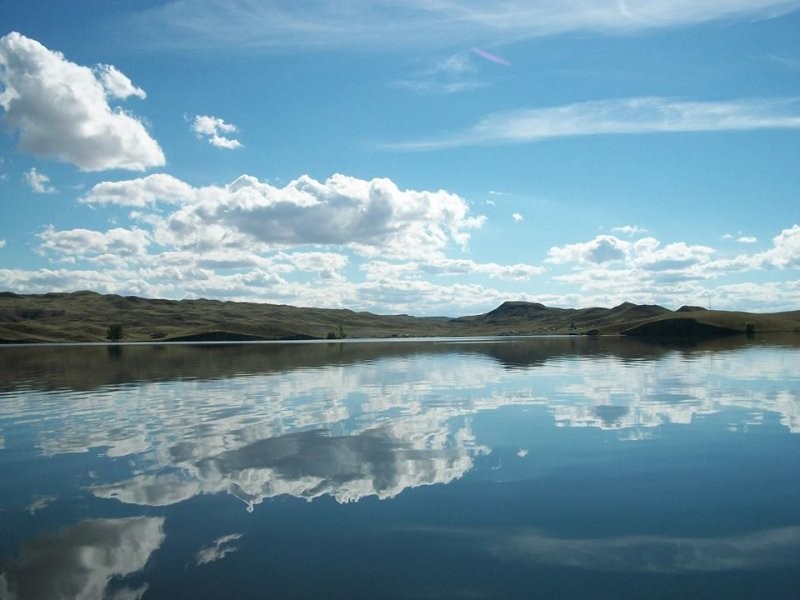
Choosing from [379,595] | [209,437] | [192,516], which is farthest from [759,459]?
[209,437]

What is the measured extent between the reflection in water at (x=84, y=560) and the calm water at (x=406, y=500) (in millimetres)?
61

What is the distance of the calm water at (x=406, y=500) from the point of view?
14352mm

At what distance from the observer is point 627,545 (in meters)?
16.1

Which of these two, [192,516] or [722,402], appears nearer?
[192,516]

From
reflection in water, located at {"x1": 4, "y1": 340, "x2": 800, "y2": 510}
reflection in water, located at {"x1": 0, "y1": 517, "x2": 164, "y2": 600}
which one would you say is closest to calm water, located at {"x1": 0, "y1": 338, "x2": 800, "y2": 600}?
reflection in water, located at {"x1": 0, "y1": 517, "x2": 164, "y2": 600}

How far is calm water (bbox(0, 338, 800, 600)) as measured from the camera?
14.4 meters

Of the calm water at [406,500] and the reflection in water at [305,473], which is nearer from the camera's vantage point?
the calm water at [406,500]

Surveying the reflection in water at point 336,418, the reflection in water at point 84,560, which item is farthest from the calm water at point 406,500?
the reflection in water at point 336,418

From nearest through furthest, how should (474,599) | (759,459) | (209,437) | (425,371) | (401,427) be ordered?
(474,599) → (759,459) → (209,437) → (401,427) → (425,371)

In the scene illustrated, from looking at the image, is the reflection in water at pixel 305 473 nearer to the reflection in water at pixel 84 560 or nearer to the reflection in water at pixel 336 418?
the reflection in water at pixel 336 418

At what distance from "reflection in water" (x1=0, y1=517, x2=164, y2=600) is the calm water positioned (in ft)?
Result: 0.20

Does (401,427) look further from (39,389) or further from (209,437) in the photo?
(39,389)

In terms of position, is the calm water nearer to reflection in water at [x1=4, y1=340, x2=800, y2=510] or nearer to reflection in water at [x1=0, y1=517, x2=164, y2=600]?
reflection in water at [x1=0, y1=517, x2=164, y2=600]

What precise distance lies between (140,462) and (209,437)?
5.36 meters
